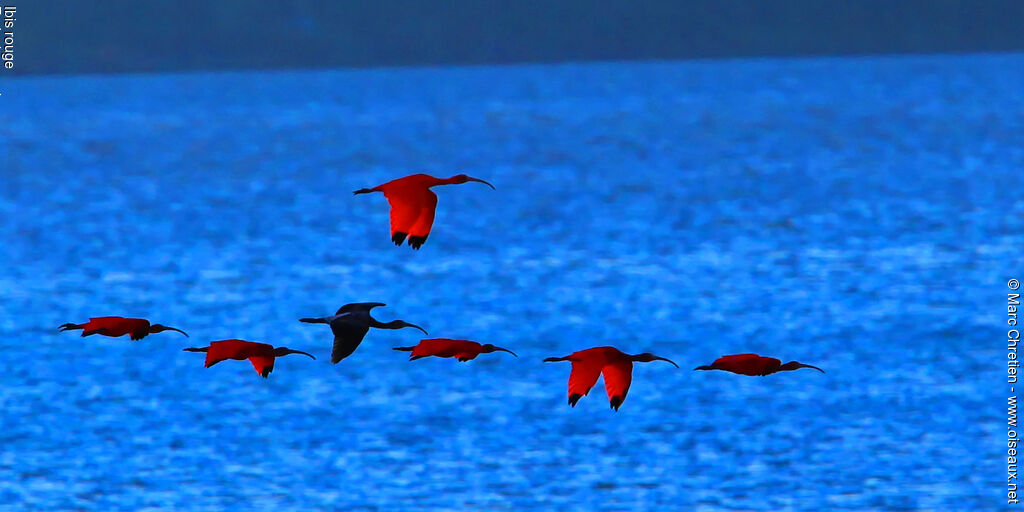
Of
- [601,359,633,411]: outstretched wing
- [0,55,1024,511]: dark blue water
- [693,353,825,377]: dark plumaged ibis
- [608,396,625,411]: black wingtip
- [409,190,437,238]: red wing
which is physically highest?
[0,55,1024,511]: dark blue water

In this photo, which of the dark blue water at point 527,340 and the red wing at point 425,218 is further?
the dark blue water at point 527,340

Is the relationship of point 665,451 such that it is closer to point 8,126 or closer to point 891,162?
point 891,162

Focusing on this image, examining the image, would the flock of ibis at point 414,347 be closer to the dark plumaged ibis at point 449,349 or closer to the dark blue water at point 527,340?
the dark plumaged ibis at point 449,349

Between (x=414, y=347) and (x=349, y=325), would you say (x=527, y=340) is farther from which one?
(x=414, y=347)

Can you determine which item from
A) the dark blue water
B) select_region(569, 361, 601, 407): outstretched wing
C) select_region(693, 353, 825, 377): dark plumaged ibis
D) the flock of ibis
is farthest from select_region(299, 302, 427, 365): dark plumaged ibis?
the dark blue water

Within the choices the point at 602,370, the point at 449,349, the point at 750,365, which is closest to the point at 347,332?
the point at 449,349

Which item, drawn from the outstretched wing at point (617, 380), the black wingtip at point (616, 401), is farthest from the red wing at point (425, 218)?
the black wingtip at point (616, 401)

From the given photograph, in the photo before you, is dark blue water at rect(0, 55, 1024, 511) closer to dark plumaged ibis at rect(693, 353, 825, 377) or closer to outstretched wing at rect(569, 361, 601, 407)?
outstretched wing at rect(569, 361, 601, 407)

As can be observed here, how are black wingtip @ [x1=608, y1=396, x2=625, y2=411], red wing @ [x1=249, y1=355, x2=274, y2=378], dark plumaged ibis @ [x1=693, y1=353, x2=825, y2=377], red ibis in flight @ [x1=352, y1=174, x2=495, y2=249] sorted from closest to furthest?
dark plumaged ibis @ [x1=693, y1=353, x2=825, y2=377] → red ibis in flight @ [x1=352, y1=174, x2=495, y2=249] → black wingtip @ [x1=608, y1=396, x2=625, y2=411] → red wing @ [x1=249, y1=355, x2=274, y2=378]

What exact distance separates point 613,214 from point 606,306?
33.7 metres

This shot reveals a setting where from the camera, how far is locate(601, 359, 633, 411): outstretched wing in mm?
16562

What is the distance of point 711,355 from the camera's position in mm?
50812

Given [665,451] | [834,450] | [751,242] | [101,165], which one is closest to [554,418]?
[665,451]

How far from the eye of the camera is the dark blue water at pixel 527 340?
37750mm
